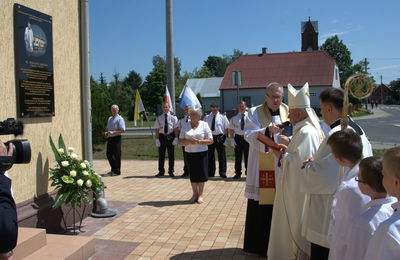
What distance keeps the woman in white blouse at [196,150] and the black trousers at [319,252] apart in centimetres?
396

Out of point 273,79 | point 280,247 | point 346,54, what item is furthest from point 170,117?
point 346,54

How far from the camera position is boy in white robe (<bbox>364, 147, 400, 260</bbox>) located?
174cm

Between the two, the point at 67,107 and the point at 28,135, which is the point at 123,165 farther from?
the point at 28,135

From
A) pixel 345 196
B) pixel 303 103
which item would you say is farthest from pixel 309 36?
pixel 345 196

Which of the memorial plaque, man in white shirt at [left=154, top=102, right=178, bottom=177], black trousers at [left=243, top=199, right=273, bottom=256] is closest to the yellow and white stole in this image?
black trousers at [left=243, top=199, right=273, bottom=256]

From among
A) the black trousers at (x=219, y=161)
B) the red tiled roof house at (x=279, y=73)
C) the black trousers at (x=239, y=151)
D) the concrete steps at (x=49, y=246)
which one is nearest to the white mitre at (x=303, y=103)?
the concrete steps at (x=49, y=246)

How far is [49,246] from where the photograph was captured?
14.3ft

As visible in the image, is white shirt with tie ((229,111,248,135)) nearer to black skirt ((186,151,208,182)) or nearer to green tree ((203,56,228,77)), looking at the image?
black skirt ((186,151,208,182))

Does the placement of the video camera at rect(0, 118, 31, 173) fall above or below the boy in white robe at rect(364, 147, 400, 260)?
above

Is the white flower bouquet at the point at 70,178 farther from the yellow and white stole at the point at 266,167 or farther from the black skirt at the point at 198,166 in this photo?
the yellow and white stole at the point at 266,167

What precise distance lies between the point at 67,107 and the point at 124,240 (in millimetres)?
2300

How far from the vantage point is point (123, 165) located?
40.6 ft

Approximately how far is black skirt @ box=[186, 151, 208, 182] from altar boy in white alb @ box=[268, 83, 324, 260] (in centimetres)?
330

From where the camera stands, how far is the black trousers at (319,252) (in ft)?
10.8
